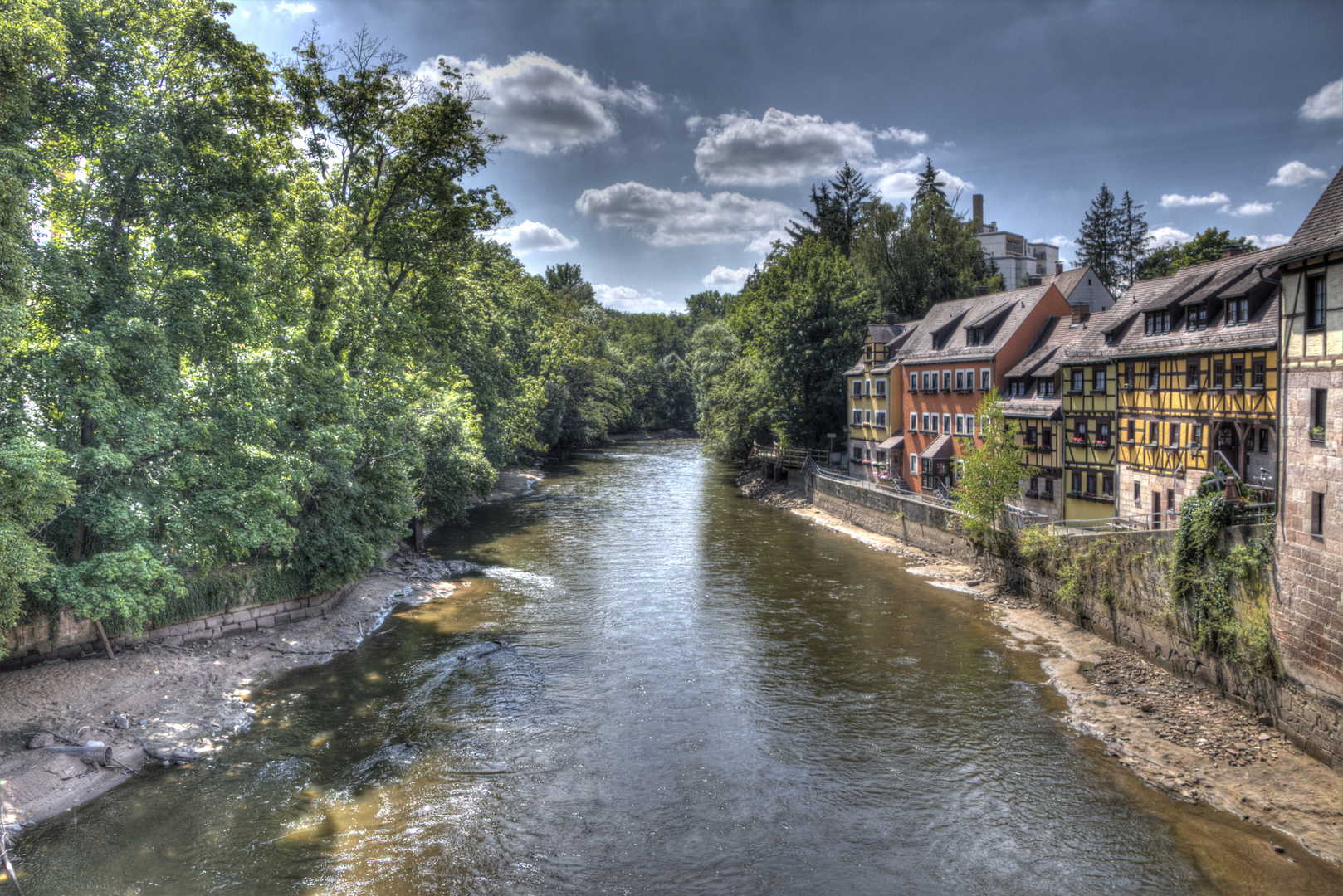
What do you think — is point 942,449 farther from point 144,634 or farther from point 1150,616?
point 144,634

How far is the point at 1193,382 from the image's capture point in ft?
79.2

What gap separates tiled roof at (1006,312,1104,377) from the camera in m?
32.5

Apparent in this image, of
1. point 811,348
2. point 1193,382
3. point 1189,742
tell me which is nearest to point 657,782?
point 1189,742

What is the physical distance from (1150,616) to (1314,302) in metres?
8.77

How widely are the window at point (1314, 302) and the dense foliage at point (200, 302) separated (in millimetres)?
23589

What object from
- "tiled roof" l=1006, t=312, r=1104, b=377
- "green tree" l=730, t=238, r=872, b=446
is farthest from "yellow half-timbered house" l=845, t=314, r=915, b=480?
"tiled roof" l=1006, t=312, r=1104, b=377

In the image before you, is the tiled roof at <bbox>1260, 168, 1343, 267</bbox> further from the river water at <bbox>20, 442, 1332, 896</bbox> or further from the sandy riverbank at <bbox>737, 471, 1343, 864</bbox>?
the river water at <bbox>20, 442, 1332, 896</bbox>

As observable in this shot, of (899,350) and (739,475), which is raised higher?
(899,350)

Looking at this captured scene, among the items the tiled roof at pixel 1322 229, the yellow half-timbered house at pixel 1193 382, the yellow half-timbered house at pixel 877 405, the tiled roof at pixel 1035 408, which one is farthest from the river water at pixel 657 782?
the yellow half-timbered house at pixel 877 405

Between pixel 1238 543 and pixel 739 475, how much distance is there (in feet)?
141

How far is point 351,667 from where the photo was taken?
19.5 m

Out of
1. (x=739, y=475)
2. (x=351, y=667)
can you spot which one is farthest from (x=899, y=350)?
(x=351, y=667)

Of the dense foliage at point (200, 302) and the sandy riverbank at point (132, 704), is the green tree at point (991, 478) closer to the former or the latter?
the dense foliage at point (200, 302)

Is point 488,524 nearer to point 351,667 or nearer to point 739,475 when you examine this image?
point 351,667
